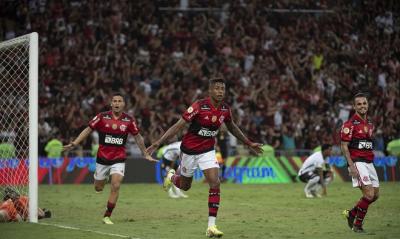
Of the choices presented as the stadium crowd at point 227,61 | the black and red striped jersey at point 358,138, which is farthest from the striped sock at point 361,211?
the stadium crowd at point 227,61

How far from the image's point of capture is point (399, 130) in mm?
32688

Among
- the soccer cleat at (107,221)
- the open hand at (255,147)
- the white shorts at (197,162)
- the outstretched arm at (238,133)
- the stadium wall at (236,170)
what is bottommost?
the stadium wall at (236,170)

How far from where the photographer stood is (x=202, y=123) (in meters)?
13.6

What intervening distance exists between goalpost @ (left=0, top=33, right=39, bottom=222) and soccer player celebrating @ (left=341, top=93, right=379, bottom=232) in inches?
233

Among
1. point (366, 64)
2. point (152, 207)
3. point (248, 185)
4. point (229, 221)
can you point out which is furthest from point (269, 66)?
point (229, 221)

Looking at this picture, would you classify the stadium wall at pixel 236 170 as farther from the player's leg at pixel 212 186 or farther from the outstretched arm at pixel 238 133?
the player's leg at pixel 212 186

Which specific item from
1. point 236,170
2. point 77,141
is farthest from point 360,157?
point 236,170

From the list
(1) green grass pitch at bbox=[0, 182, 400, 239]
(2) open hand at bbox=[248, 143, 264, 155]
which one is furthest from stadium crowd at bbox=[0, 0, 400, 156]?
(2) open hand at bbox=[248, 143, 264, 155]

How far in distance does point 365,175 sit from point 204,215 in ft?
15.2

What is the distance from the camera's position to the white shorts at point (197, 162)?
13.6 m

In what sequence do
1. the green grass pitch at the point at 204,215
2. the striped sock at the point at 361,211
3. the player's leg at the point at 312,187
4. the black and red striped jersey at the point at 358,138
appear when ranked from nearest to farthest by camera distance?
1. the green grass pitch at the point at 204,215
2. the striped sock at the point at 361,211
3. the black and red striped jersey at the point at 358,138
4. the player's leg at the point at 312,187

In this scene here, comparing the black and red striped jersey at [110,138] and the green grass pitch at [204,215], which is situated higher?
the black and red striped jersey at [110,138]

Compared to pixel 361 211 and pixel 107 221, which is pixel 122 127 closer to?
pixel 107 221

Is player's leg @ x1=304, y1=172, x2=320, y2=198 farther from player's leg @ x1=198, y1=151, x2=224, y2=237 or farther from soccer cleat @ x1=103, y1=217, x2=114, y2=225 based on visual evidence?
player's leg @ x1=198, y1=151, x2=224, y2=237
